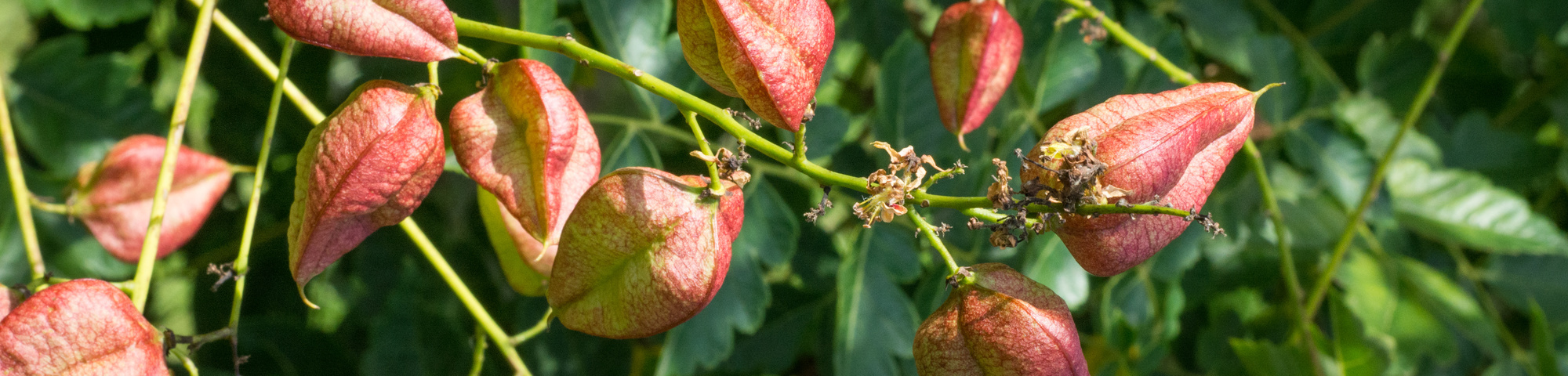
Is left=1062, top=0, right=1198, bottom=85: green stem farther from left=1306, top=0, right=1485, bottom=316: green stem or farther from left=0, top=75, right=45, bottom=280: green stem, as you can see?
left=0, top=75, right=45, bottom=280: green stem

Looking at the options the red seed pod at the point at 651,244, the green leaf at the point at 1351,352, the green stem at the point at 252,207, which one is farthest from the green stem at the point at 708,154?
the green leaf at the point at 1351,352

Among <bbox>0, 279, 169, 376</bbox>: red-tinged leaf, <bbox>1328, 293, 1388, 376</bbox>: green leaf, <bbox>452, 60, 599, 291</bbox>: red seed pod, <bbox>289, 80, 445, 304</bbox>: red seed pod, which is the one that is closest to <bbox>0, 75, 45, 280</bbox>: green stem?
<bbox>0, 279, 169, 376</bbox>: red-tinged leaf

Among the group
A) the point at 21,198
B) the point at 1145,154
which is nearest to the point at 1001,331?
the point at 1145,154


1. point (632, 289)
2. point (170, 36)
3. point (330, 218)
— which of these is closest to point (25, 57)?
point (170, 36)

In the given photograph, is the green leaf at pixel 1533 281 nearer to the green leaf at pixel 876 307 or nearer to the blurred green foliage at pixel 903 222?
the blurred green foliage at pixel 903 222

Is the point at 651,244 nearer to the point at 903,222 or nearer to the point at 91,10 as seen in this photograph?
the point at 903,222
